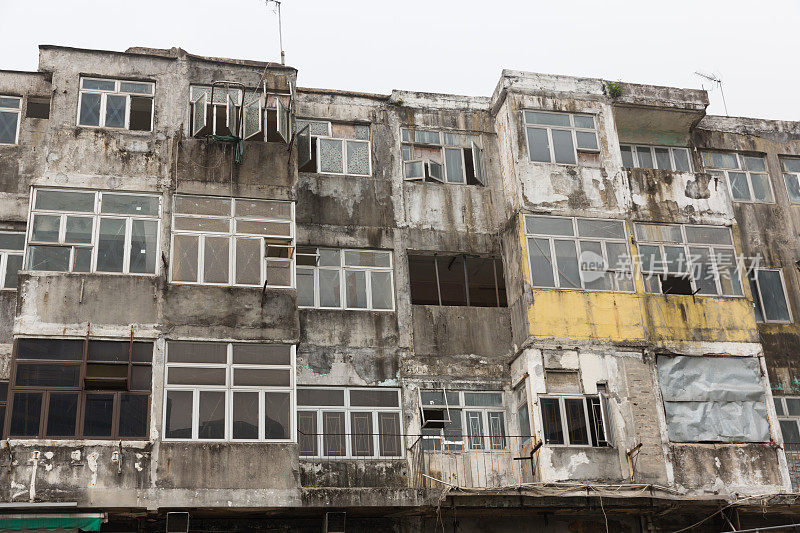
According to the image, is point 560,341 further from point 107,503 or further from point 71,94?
point 71,94

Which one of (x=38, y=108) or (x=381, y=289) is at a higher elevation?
(x=38, y=108)

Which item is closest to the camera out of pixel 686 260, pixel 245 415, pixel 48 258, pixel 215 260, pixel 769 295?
pixel 245 415

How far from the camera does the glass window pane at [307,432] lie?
56.1ft

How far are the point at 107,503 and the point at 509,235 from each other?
915 centimetres

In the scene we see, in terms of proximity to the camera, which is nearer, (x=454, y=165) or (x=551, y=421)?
(x=551, y=421)

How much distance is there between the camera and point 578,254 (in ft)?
61.1

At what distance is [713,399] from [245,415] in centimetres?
896

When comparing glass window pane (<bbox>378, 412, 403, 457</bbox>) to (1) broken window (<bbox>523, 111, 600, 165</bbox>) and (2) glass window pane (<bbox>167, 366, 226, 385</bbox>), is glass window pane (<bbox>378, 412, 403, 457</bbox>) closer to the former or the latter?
(2) glass window pane (<bbox>167, 366, 226, 385</bbox>)

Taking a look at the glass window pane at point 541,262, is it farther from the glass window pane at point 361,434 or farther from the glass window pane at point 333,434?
the glass window pane at point 333,434

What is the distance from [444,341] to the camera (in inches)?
728

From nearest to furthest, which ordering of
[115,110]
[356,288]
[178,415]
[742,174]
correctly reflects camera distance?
[178,415] → [115,110] → [356,288] → [742,174]

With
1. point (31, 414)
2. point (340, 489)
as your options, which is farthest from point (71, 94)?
point (340, 489)

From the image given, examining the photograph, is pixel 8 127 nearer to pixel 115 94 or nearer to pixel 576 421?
pixel 115 94

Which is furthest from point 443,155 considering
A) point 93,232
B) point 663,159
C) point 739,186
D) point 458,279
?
point 93,232
